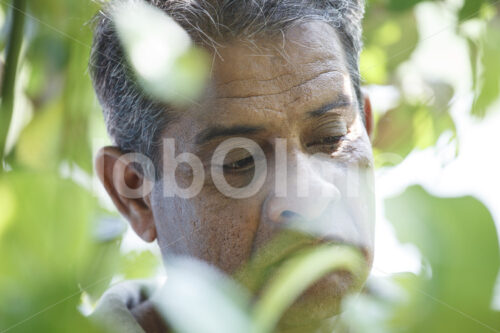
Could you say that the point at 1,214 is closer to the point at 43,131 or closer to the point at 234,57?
the point at 43,131

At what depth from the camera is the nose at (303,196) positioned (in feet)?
1.70

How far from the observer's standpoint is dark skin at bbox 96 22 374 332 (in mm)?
780

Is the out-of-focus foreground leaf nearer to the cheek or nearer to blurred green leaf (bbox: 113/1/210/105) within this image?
blurred green leaf (bbox: 113/1/210/105)

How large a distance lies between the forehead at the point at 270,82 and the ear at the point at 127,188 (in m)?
0.27

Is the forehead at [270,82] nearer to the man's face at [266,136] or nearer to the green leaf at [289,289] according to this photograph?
the man's face at [266,136]

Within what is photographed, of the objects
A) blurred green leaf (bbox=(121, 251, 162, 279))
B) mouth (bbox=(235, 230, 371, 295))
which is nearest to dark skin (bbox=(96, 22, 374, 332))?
mouth (bbox=(235, 230, 371, 295))

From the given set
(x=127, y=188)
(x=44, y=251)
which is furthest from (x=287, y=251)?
(x=127, y=188)

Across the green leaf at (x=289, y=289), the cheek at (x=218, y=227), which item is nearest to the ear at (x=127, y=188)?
the cheek at (x=218, y=227)

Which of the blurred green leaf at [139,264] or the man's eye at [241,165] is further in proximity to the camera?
the man's eye at [241,165]

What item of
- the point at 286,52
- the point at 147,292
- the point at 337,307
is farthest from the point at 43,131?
the point at 147,292

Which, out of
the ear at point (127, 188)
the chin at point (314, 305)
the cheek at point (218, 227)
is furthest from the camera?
the ear at point (127, 188)

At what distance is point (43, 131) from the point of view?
0.26m

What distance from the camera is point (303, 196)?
560mm

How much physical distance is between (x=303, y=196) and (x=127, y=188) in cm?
64
